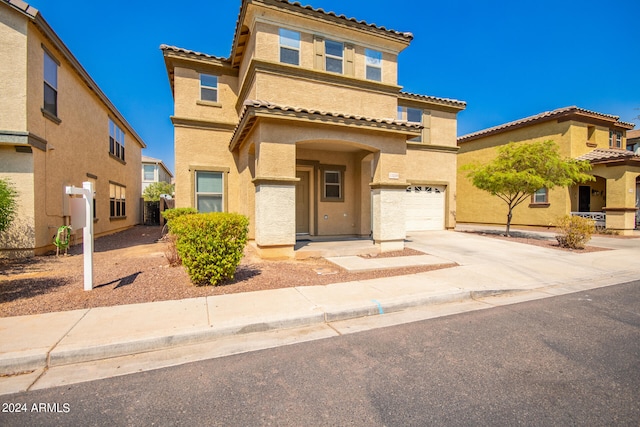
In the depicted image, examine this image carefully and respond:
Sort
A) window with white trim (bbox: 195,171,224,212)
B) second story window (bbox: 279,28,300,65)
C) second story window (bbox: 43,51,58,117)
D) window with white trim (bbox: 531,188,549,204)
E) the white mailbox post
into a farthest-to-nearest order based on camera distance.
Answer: window with white trim (bbox: 531,188,549,204) < window with white trim (bbox: 195,171,224,212) < second story window (bbox: 43,51,58,117) < second story window (bbox: 279,28,300,65) < the white mailbox post

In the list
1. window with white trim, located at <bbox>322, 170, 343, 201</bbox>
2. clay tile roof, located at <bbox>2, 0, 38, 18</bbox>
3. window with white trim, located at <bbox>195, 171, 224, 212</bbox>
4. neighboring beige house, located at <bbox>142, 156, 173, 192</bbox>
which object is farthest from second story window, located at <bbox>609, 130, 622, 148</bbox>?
neighboring beige house, located at <bbox>142, 156, 173, 192</bbox>

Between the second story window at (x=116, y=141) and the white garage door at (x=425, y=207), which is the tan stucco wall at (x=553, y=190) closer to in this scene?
the white garage door at (x=425, y=207)

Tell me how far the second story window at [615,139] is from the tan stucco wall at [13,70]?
29852mm

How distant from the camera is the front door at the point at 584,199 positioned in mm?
19297

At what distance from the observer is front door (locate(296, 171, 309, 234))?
470 inches

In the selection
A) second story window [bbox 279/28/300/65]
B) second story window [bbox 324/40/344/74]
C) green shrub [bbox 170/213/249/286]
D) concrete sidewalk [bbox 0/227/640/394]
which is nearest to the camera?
concrete sidewalk [bbox 0/227/640/394]

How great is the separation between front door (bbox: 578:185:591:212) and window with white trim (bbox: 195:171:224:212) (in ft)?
71.1

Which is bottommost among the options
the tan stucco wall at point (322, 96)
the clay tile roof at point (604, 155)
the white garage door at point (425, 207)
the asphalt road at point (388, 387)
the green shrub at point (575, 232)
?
the asphalt road at point (388, 387)

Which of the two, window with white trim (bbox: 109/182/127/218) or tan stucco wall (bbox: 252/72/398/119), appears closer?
tan stucco wall (bbox: 252/72/398/119)

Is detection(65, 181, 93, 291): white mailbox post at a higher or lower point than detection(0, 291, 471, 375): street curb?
higher

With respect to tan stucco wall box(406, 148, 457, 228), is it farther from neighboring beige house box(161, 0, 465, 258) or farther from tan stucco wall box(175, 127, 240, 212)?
A: tan stucco wall box(175, 127, 240, 212)

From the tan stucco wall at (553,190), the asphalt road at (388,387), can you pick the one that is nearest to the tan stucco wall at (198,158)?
the asphalt road at (388,387)

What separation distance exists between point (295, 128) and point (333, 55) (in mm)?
3847

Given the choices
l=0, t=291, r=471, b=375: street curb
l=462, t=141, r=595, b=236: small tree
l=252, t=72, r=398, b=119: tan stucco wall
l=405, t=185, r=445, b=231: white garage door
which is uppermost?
l=252, t=72, r=398, b=119: tan stucco wall
